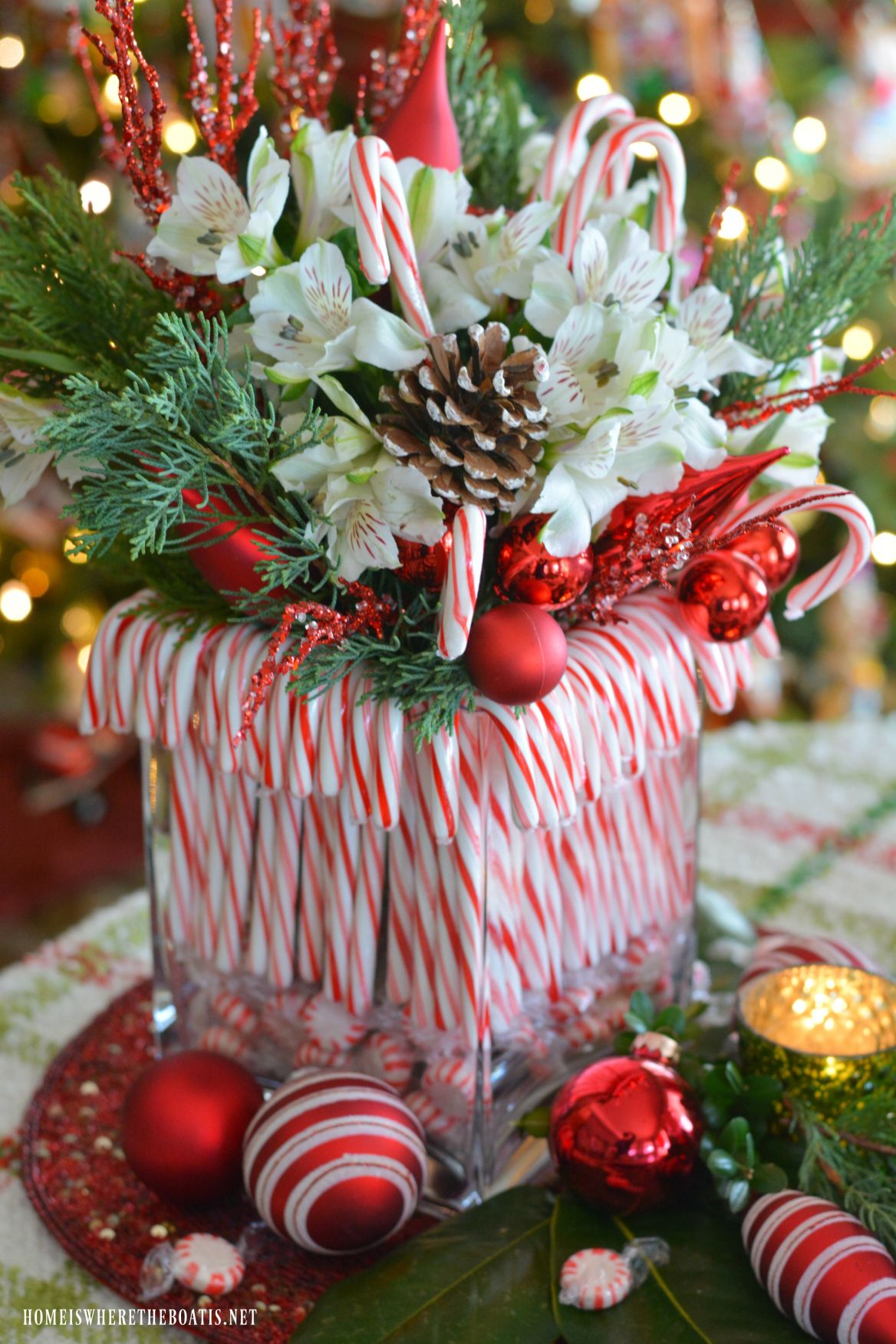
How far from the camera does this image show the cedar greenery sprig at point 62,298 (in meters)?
0.70

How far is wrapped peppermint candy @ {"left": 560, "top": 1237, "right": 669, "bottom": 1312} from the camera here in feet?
2.06

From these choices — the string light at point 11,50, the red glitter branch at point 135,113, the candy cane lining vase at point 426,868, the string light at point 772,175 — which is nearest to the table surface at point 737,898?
the candy cane lining vase at point 426,868

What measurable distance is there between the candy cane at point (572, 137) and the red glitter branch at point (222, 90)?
0.18 meters

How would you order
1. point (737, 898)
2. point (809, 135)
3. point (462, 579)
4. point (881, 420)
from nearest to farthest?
point (462, 579) < point (737, 898) < point (809, 135) < point (881, 420)

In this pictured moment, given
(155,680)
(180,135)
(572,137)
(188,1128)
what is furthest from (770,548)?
(180,135)

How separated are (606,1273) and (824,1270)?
0.36ft

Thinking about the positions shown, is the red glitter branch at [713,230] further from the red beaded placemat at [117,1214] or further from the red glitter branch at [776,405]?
the red beaded placemat at [117,1214]

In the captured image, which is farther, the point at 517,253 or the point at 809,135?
the point at 809,135

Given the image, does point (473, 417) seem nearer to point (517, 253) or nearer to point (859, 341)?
point (517, 253)

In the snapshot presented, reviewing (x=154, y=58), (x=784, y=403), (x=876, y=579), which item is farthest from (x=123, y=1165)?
(x=876, y=579)

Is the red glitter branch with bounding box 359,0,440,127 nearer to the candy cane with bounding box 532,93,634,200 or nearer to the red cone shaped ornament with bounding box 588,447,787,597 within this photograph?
the candy cane with bounding box 532,93,634,200

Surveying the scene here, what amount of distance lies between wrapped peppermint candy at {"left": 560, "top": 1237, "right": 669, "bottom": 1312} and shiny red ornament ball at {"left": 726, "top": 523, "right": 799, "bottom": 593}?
0.39m

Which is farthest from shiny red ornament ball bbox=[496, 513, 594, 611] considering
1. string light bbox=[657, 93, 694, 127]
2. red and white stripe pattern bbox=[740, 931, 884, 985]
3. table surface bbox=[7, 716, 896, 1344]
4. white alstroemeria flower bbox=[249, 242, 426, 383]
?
string light bbox=[657, 93, 694, 127]

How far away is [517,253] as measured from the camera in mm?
684
